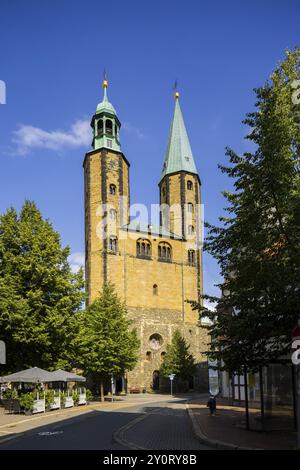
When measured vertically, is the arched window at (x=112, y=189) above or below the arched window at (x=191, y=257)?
above

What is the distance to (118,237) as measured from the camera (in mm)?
60125

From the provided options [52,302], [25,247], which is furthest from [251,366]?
[25,247]

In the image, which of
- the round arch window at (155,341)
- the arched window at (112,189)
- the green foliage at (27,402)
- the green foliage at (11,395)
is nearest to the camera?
the green foliage at (27,402)

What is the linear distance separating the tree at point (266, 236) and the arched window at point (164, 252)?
4835 cm

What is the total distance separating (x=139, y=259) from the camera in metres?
61.8

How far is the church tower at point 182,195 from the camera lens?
6794cm

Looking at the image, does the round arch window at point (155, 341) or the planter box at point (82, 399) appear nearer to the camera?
the planter box at point (82, 399)

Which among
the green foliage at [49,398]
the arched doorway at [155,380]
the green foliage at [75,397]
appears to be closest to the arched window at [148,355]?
the arched doorway at [155,380]

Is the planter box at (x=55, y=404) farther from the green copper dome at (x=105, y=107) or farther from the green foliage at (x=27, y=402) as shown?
the green copper dome at (x=105, y=107)

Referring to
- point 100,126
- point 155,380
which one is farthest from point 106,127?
point 155,380

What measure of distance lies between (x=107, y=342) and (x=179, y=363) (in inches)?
691

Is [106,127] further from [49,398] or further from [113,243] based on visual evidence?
[49,398]
